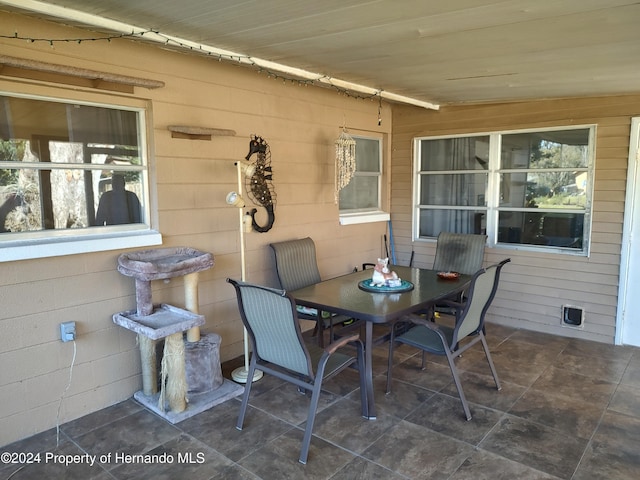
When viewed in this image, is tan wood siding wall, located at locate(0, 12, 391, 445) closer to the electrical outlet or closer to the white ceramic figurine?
the electrical outlet

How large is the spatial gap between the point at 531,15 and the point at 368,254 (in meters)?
3.30

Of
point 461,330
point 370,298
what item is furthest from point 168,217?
point 461,330

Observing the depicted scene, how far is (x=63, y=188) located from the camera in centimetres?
275

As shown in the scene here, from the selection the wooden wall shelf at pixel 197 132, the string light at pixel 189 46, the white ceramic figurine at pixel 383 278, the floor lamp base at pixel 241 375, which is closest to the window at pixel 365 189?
the string light at pixel 189 46

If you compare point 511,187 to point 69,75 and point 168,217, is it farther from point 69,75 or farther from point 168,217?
point 69,75

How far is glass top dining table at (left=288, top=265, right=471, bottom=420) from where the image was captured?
8.98 ft

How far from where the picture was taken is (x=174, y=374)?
2.82m

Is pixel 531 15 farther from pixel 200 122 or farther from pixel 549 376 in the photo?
pixel 549 376

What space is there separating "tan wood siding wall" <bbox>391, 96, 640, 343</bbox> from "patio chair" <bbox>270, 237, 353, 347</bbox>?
5.65 ft

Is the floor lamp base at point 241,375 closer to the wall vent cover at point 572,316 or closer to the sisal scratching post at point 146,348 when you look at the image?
the sisal scratching post at point 146,348

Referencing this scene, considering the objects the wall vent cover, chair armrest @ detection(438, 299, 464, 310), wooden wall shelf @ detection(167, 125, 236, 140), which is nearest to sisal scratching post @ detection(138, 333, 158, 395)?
wooden wall shelf @ detection(167, 125, 236, 140)

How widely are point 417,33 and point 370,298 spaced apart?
5.32 feet

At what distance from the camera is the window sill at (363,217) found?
15.8 ft

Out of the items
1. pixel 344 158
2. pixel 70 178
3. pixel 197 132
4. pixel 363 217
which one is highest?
pixel 197 132
